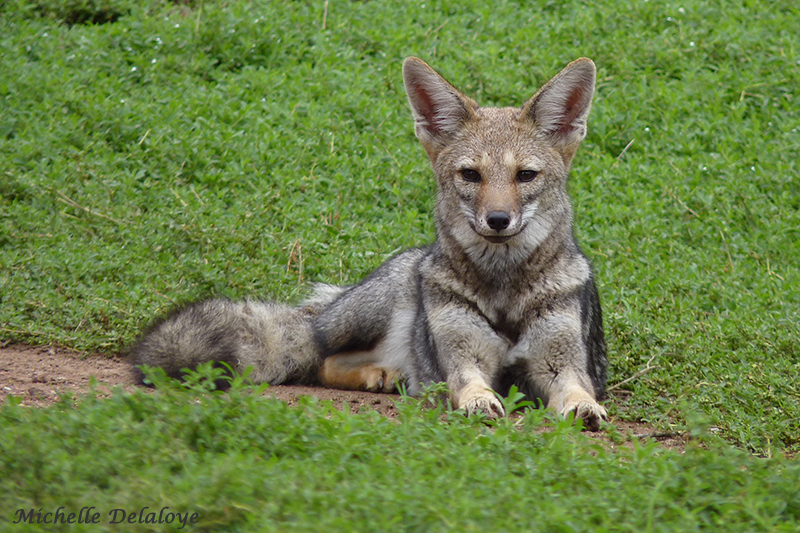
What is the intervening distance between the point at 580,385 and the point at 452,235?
1174 millimetres

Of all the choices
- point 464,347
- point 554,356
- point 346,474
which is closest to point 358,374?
point 464,347

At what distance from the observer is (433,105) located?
5551mm

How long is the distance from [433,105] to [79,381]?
2778 millimetres

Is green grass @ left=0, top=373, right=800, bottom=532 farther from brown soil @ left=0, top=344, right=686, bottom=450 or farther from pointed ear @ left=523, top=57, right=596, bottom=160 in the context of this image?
pointed ear @ left=523, top=57, right=596, bottom=160

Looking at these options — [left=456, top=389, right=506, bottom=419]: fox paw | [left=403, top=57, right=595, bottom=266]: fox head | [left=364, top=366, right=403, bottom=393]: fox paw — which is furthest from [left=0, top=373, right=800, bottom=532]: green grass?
[left=364, top=366, right=403, bottom=393]: fox paw

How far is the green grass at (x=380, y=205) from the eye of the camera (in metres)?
3.30

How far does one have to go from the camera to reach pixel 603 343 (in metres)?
5.80

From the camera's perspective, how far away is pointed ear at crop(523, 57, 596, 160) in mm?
5301

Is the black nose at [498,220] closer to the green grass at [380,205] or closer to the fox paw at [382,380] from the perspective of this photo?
the green grass at [380,205]

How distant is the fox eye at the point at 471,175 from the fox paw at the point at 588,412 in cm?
140

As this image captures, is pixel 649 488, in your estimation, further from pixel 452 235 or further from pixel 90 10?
pixel 90 10

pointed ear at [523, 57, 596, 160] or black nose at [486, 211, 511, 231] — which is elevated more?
pointed ear at [523, 57, 596, 160]

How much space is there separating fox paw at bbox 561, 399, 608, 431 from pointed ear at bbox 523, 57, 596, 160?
5.35ft

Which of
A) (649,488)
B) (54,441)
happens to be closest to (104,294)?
(54,441)
